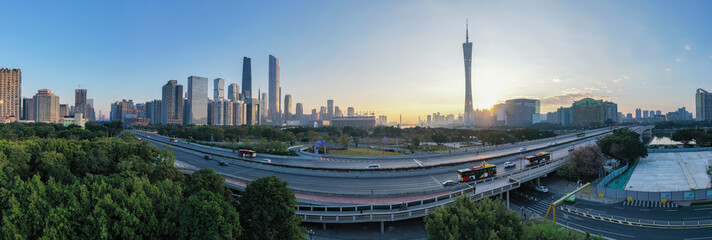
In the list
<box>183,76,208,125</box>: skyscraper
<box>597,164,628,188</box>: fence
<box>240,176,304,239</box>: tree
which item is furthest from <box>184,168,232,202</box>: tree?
<box>183,76,208,125</box>: skyscraper

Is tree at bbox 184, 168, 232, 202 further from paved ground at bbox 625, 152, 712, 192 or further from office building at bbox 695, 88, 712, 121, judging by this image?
office building at bbox 695, 88, 712, 121

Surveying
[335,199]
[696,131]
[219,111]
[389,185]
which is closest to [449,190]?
[389,185]

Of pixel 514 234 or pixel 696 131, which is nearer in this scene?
pixel 514 234

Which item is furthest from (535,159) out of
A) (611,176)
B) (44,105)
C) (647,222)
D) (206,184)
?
(44,105)

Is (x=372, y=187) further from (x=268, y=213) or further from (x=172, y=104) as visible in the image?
(x=172, y=104)

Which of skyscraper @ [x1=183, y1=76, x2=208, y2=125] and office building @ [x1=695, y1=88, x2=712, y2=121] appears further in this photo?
skyscraper @ [x1=183, y1=76, x2=208, y2=125]

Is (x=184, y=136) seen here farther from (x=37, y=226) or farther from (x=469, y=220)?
(x=469, y=220)
